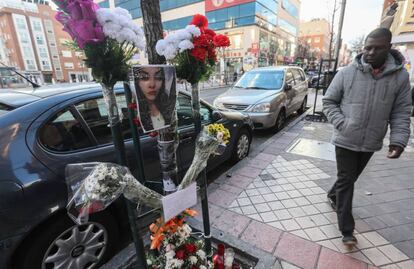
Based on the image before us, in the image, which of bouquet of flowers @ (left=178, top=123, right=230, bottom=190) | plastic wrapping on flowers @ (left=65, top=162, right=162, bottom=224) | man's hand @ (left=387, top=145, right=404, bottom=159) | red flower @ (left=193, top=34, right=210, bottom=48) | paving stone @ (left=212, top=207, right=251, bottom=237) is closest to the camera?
plastic wrapping on flowers @ (left=65, top=162, right=162, bottom=224)

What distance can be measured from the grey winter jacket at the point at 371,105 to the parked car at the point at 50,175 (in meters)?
1.78

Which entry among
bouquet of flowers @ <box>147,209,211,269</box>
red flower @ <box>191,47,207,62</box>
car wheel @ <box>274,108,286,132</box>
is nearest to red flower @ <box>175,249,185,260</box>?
bouquet of flowers @ <box>147,209,211,269</box>

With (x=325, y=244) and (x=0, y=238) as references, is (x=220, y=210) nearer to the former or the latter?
(x=325, y=244)

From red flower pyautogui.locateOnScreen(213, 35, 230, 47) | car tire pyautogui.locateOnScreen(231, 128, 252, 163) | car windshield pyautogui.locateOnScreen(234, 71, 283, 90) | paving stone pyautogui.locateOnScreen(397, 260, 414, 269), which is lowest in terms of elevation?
paving stone pyautogui.locateOnScreen(397, 260, 414, 269)

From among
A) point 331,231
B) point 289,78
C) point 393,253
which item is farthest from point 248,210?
point 289,78

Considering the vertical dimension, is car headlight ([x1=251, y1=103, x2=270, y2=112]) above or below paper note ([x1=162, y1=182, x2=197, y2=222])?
below

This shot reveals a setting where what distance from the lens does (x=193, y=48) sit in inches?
51.0

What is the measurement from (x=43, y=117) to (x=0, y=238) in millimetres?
880

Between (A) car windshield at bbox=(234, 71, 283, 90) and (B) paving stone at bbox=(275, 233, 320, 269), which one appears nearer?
(B) paving stone at bbox=(275, 233, 320, 269)

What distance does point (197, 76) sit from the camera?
142 cm

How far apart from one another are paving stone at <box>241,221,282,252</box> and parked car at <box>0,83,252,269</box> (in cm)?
124

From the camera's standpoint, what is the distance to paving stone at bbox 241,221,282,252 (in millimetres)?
2180

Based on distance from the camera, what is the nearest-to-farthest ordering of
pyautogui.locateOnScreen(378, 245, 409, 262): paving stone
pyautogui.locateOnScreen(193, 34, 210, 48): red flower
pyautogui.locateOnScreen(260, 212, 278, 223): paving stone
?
pyautogui.locateOnScreen(193, 34, 210, 48): red flower, pyautogui.locateOnScreen(378, 245, 409, 262): paving stone, pyautogui.locateOnScreen(260, 212, 278, 223): paving stone

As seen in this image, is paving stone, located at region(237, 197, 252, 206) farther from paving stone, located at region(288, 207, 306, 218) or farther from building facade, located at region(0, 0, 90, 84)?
building facade, located at region(0, 0, 90, 84)
